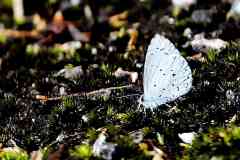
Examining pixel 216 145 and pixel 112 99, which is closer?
pixel 216 145

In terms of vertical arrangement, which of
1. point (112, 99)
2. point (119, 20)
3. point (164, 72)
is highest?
point (119, 20)

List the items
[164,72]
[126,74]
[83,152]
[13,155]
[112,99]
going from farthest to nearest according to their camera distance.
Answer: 1. [126,74]
2. [112,99]
3. [164,72]
4. [13,155]
5. [83,152]

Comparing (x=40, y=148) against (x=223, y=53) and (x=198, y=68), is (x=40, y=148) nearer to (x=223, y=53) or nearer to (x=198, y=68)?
(x=198, y=68)

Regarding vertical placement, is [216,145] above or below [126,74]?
below

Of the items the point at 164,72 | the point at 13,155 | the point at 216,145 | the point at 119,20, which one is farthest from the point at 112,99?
the point at 119,20

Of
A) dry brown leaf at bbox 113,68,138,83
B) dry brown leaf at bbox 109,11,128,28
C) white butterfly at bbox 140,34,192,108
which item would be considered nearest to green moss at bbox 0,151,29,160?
white butterfly at bbox 140,34,192,108

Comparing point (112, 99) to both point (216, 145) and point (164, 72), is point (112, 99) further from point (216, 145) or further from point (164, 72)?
point (216, 145)

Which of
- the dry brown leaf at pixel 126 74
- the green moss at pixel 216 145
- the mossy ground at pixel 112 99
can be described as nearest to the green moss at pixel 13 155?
the mossy ground at pixel 112 99

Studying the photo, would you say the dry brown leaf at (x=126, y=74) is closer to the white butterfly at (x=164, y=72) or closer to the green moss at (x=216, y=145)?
the white butterfly at (x=164, y=72)

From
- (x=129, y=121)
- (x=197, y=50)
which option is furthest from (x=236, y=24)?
(x=129, y=121)
